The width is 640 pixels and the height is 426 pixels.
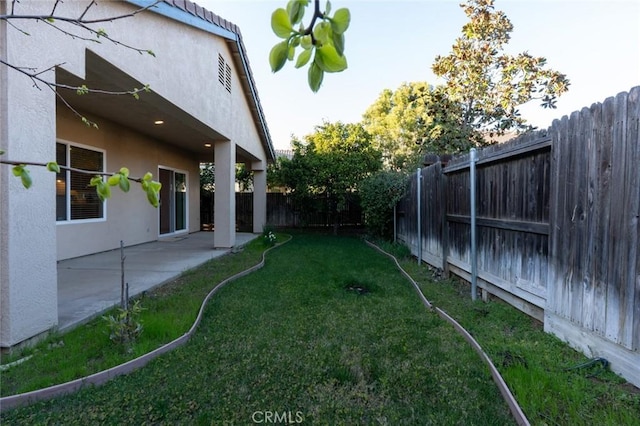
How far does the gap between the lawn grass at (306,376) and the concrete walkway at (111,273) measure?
4.08 feet

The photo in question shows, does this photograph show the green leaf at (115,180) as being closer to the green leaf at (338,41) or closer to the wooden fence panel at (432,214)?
the green leaf at (338,41)

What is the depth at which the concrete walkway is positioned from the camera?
3788 millimetres

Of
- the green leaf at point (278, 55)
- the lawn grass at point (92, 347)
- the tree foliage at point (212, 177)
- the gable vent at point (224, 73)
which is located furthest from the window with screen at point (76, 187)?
the tree foliage at point (212, 177)

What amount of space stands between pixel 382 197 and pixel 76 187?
7.06 m

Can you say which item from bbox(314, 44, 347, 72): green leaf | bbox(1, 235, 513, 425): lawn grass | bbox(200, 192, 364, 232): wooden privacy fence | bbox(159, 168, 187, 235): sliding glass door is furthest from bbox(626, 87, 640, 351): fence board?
bbox(200, 192, 364, 232): wooden privacy fence

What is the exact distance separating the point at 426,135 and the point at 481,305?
22.5ft

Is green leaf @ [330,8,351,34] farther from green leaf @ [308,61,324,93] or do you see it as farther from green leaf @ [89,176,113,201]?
green leaf @ [89,176,113,201]

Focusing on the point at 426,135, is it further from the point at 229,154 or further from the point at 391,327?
the point at 391,327

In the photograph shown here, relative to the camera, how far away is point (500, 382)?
7.47 ft

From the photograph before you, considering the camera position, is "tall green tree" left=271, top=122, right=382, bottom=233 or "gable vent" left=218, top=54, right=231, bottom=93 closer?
"gable vent" left=218, top=54, right=231, bottom=93

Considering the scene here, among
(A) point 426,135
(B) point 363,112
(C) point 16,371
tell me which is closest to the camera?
(C) point 16,371

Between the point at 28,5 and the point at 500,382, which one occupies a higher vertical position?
the point at 28,5

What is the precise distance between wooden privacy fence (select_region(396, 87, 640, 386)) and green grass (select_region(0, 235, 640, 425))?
0.87 feet

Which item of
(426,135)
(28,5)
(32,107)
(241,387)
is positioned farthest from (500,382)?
(426,135)
